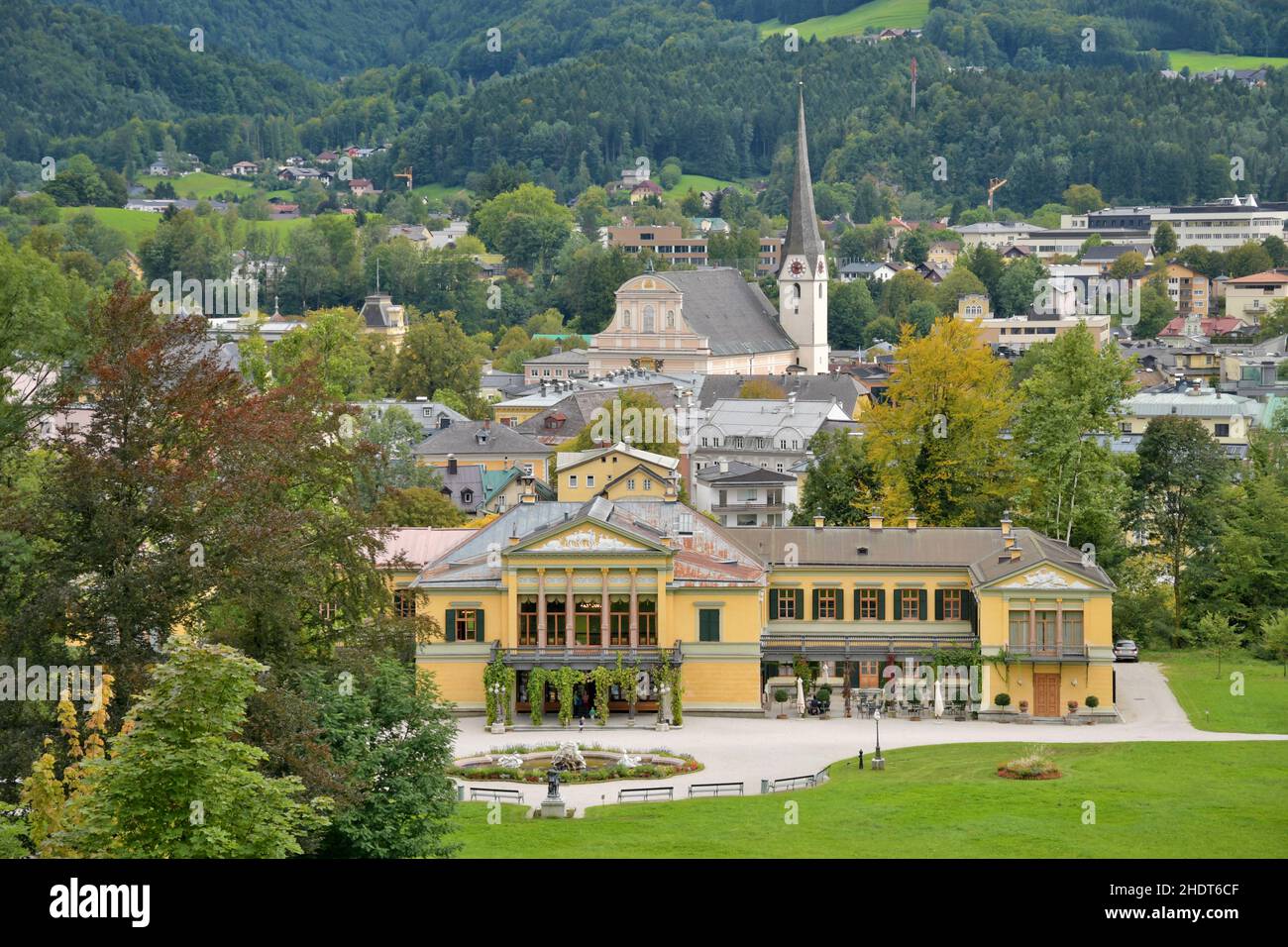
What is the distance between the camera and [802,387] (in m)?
111

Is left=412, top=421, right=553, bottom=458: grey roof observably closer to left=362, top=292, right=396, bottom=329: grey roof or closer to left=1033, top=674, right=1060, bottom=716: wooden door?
left=1033, top=674, right=1060, bottom=716: wooden door

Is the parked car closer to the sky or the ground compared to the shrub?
closer to the sky

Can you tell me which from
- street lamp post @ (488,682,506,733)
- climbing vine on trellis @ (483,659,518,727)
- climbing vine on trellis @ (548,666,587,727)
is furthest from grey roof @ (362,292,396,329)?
street lamp post @ (488,682,506,733)

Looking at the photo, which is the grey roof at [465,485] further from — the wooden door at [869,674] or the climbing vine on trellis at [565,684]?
the wooden door at [869,674]

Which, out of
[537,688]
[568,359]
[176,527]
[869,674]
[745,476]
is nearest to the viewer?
[176,527]

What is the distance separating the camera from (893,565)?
53625 mm

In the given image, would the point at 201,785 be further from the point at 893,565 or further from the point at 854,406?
the point at 854,406

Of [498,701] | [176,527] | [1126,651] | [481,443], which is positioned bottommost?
[498,701]

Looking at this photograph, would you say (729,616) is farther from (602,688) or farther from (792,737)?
(792,737)

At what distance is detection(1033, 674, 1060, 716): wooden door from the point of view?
5078 centimetres

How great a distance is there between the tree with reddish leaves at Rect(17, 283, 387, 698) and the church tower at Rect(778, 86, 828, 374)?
9850cm

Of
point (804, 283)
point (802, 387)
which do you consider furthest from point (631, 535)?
point (804, 283)

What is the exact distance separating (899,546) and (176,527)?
84.6 ft
